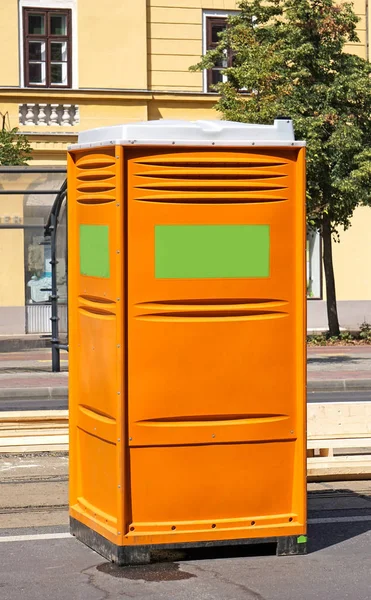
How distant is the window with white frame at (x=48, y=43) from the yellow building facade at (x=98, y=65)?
0.02 meters

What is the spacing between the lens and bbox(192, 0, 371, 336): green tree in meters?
22.1

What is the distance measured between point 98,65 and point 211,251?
21141 mm

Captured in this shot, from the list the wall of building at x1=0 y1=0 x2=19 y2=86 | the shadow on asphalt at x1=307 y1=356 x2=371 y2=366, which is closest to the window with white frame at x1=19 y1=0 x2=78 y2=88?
the wall of building at x1=0 y1=0 x2=19 y2=86

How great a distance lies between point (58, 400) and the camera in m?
15.6

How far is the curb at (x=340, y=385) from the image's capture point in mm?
16891

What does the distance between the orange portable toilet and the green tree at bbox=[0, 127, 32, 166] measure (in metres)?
18.5

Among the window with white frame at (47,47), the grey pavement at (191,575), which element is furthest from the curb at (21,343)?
the grey pavement at (191,575)

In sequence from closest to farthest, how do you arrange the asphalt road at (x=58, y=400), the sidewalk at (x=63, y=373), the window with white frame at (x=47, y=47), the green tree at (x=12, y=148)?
the asphalt road at (x=58, y=400), the sidewalk at (x=63, y=373), the green tree at (x=12, y=148), the window with white frame at (x=47, y=47)

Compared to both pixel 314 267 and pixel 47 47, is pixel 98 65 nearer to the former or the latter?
pixel 47 47

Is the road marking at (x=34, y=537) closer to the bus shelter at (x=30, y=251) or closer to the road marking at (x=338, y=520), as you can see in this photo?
the road marking at (x=338, y=520)

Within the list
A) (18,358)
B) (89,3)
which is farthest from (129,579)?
(89,3)

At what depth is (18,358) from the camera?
2061 cm

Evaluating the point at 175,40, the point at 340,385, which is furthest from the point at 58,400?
the point at 175,40

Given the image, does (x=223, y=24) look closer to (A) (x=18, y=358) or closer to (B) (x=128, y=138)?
(A) (x=18, y=358)
